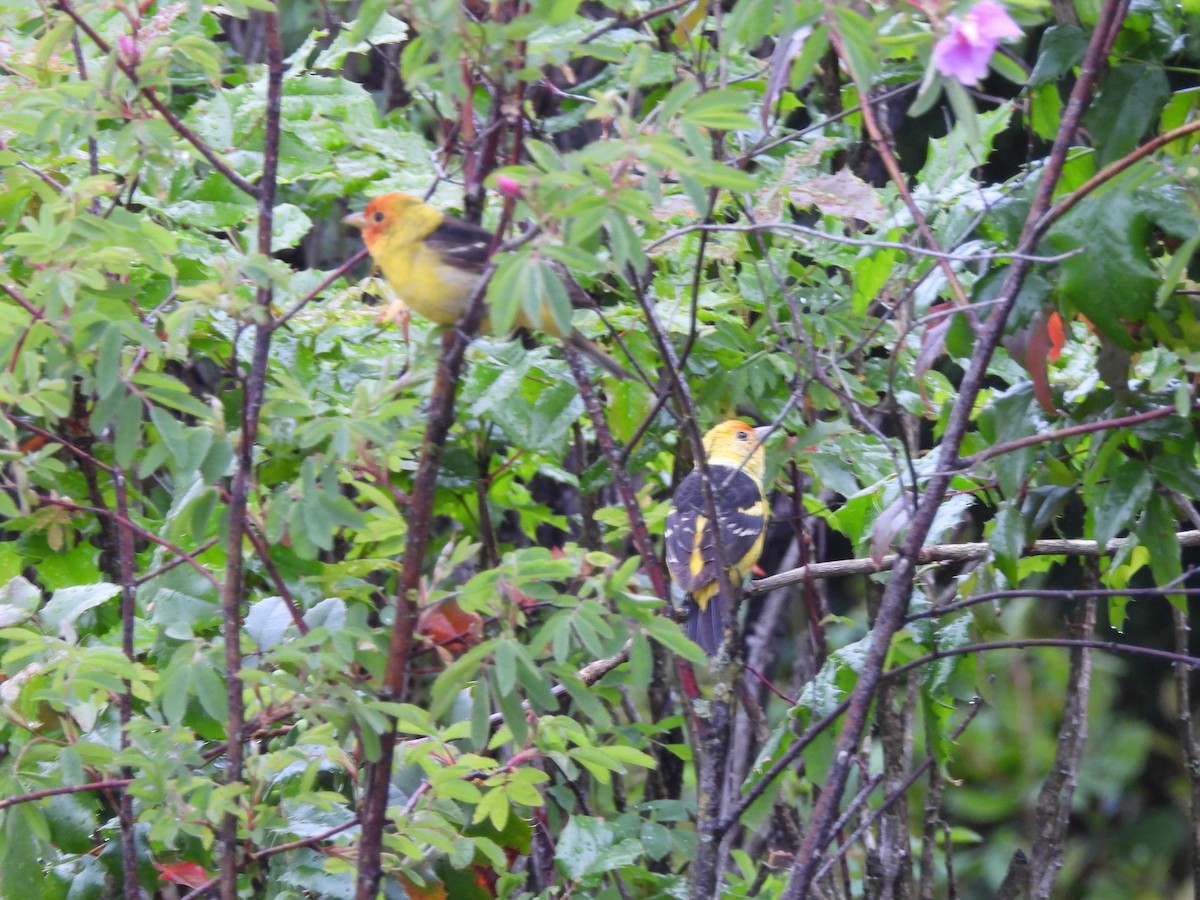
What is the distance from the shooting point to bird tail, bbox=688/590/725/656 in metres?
4.46

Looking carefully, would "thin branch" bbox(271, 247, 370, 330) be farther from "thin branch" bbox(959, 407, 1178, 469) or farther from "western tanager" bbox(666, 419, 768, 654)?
"western tanager" bbox(666, 419, 768, 654)

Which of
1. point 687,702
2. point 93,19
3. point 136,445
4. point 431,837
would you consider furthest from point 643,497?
point 93,19

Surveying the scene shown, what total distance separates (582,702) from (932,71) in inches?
39.8

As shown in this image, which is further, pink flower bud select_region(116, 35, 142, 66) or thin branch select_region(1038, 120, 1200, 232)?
pink flower bud select_region(116, 35, 142, 66)

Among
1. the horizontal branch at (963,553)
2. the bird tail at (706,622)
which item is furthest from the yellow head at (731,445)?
the horizontal branch at (963,553)

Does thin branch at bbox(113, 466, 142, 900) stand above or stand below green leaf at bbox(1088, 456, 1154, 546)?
below

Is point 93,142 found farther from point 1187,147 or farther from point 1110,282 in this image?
point 1187,147

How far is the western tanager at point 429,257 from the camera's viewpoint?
9.16 feet

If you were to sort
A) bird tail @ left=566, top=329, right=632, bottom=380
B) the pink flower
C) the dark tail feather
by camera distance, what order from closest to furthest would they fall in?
the pink flower
bird tail @ left=566, top=329, right=632, bottom=380
the dark tail feather

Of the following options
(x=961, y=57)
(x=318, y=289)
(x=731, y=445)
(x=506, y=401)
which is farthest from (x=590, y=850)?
(x=731, y=445)

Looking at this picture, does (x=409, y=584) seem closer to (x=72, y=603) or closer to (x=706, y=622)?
(x=72, y=603)

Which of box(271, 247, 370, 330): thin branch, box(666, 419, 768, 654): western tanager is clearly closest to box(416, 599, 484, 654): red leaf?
box(271, 247, 370, 330): thin branch

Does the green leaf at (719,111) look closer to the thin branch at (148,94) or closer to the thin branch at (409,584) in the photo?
the thin branch at (409,584)

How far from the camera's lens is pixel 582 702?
74.9 inches
